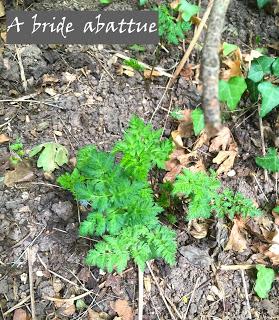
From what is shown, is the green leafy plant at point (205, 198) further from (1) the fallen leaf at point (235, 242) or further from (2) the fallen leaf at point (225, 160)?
(2) the fallen leaf at point (225, 160)

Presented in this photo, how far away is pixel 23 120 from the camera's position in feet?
8.26

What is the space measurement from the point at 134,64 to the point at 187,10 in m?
0.53

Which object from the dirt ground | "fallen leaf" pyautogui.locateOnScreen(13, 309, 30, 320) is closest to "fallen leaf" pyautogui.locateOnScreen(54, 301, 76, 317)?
the dirt ground

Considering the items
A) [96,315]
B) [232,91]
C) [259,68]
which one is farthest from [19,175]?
[259,68]

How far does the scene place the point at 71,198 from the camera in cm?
232

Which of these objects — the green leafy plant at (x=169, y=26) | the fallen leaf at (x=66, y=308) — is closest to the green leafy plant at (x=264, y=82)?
the green leafy plant at (x=169, y=26)

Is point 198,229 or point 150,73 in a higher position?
point 150,73

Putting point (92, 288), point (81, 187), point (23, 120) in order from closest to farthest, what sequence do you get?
point (81, 187) → point (92, 288) → point (23, 120)

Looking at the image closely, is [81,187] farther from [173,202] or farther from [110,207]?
[173,202]

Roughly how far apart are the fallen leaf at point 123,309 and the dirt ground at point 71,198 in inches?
0.9

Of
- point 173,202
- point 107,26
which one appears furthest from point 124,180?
point 107,26

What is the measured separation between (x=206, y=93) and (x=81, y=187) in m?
0.96

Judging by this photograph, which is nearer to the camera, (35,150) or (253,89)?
(35,150)

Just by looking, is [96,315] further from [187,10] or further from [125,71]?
[187,10]
